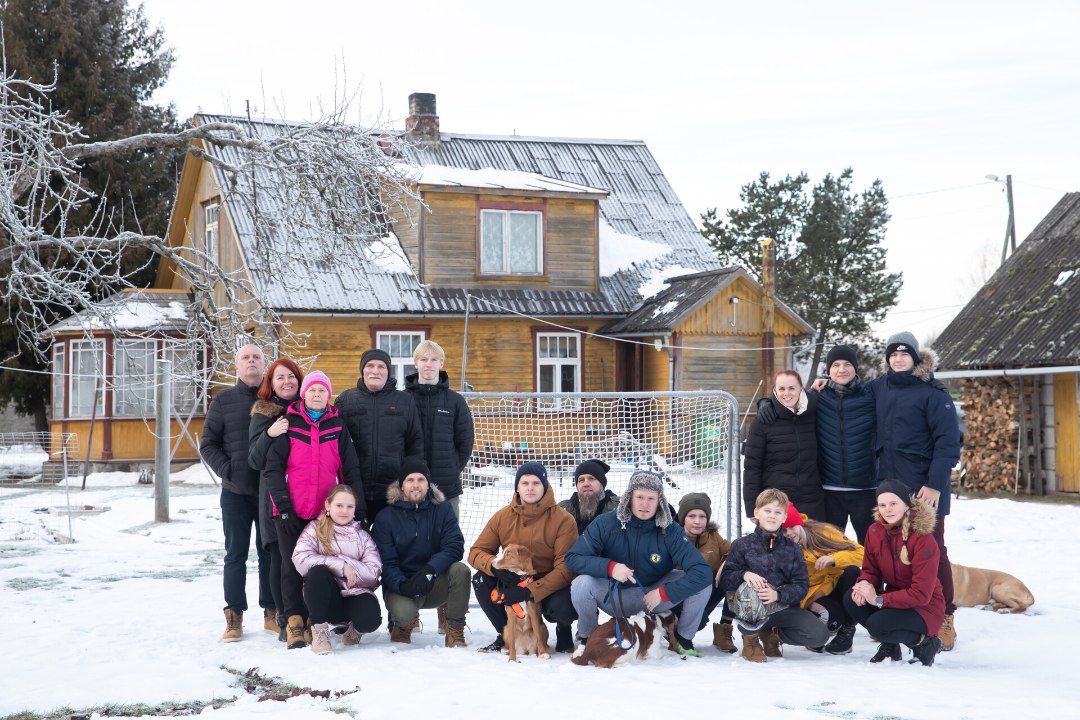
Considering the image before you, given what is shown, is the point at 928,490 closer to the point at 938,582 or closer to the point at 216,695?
the point at 938,582

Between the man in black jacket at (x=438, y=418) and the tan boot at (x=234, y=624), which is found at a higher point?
the man in black jacket at (x=438, y=418)

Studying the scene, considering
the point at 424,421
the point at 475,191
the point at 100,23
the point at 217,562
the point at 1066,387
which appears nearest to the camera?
the point at 424,421

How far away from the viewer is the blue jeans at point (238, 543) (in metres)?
6.75

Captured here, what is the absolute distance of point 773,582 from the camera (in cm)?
632

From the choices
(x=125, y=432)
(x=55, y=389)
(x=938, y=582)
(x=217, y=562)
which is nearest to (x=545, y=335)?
(x=125, y=432)

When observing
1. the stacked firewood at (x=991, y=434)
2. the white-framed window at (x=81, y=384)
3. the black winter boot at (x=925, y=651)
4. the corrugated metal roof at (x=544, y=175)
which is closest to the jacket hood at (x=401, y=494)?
the black winter boot at (x=925, y=651)

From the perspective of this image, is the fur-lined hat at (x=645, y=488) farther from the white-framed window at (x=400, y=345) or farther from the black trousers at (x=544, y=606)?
the white-framed window at (x=400, y=345)

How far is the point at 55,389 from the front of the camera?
20.8m

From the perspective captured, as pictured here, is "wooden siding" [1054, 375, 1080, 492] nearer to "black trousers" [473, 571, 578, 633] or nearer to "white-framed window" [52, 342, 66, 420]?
"black trousers" [473, 571, 578, 633]

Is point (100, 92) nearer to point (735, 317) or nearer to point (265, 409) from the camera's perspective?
point (735, 317)

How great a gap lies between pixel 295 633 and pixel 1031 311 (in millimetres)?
12880

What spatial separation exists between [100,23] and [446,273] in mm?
11471

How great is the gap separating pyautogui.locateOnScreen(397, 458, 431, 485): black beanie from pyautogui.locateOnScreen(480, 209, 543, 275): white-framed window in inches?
540

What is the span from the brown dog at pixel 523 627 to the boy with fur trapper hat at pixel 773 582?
111 centimetres
